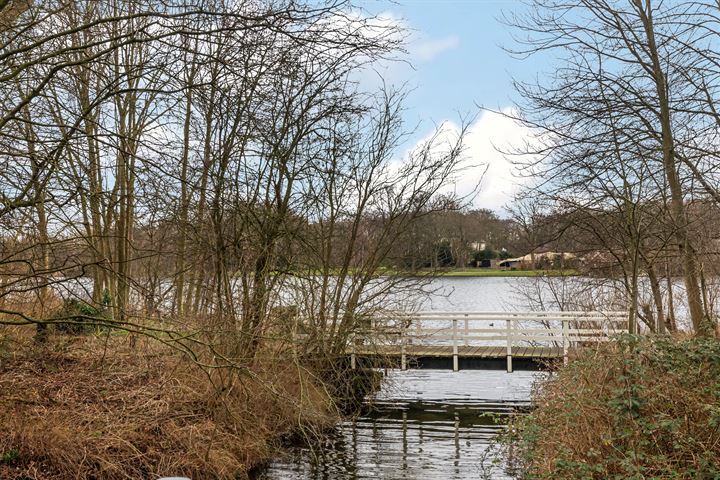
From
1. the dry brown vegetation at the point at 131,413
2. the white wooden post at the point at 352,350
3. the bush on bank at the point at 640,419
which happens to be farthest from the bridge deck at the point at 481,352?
the bush on bank at the point at 640,419

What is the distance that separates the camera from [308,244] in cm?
1222

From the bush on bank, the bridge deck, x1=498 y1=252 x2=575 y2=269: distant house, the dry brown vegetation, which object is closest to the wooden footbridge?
the bridge deck

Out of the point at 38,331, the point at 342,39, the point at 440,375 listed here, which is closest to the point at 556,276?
the point at 440,375

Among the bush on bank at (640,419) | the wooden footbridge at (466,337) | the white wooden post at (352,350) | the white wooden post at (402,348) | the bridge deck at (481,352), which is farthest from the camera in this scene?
the bridge deck at (481,352)

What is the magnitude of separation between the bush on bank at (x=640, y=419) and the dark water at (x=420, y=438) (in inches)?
68.7

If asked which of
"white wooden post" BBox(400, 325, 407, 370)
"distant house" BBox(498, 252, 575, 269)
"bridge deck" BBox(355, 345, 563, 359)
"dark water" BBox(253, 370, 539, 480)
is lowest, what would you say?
"dark water" BBox(253, 370, 539, 480)

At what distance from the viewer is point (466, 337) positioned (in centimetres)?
1619

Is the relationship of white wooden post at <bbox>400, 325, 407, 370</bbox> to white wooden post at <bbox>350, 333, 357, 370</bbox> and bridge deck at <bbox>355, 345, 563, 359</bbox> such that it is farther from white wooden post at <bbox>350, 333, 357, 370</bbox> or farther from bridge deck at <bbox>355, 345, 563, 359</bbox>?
white wooden post at <bbox>350, 333, 357, 370</bbox>

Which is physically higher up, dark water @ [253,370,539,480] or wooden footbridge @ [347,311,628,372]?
wooden footbridge @ [347,311,628,372]

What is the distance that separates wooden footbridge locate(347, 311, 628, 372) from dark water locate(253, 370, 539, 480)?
87 centimetres

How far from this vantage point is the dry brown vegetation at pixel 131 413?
7.39 m

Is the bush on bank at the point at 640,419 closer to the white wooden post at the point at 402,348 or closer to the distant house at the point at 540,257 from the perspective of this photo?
the white wooden post at the point at 402,348

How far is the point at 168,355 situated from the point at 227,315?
1161mm

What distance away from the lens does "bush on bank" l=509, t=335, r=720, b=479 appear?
217 inches
